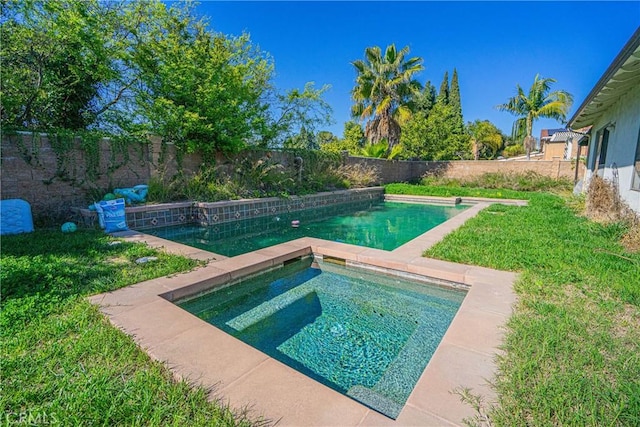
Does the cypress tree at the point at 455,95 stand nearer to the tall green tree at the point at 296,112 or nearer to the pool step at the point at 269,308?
the tall green tree at the point at 296,112

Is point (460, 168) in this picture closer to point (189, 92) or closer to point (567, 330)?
point (189, 92)

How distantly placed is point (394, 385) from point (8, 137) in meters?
8.14

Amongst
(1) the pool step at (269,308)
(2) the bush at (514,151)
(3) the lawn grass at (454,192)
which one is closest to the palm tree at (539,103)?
(3) the lawn grass at (454,192)

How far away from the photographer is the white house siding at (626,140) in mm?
5766

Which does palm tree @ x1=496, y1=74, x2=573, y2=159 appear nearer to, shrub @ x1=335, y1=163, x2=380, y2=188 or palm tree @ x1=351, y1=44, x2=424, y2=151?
palm tree @ x1=351, y1=44, x2=424, y2=151

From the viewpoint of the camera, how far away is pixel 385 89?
61.5 ft

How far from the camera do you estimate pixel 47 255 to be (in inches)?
160

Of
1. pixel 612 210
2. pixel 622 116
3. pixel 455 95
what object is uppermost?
pixel 455 95

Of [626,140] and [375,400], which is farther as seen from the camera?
[626,140]

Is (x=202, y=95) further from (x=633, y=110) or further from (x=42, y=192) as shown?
(x=633, y=110)

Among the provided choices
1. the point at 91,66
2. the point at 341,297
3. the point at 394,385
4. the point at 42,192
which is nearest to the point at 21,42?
the point at 91,66

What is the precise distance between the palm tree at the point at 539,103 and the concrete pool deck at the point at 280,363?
23979 millimetres

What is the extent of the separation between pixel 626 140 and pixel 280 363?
27.1 feet

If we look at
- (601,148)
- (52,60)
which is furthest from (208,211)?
(601,148)
